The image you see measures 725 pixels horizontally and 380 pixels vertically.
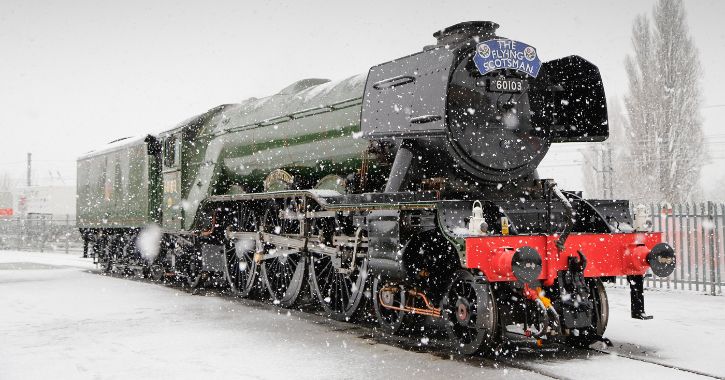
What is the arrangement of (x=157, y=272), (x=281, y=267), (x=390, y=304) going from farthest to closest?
(x=157, y=272), (x=281, y=267), (x=390, y=304)

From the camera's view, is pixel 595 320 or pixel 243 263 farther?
pixel 243 263

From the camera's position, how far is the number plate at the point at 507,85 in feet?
20.8

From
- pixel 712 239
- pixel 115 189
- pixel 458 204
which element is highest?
pixel 115 189

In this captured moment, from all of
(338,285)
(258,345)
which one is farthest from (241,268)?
(258,345)

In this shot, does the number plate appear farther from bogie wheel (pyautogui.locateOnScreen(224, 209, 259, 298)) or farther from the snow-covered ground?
bogie wheel (pyautogui.locateOnScreen(224, 209, 259, 298))

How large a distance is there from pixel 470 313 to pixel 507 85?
7.29 feet

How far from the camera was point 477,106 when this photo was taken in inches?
248

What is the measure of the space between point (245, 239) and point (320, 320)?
7.94ft

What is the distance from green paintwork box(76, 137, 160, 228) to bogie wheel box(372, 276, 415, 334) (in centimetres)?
709

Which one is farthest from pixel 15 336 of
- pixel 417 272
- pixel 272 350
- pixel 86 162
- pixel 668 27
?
pixel 668 27

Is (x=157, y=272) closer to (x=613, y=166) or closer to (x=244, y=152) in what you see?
(x=244, y=152)

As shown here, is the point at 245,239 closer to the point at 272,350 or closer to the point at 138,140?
the point at 272,350

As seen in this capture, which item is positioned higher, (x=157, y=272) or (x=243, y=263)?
(x=243, y=263)

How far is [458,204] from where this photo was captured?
5895 mm
